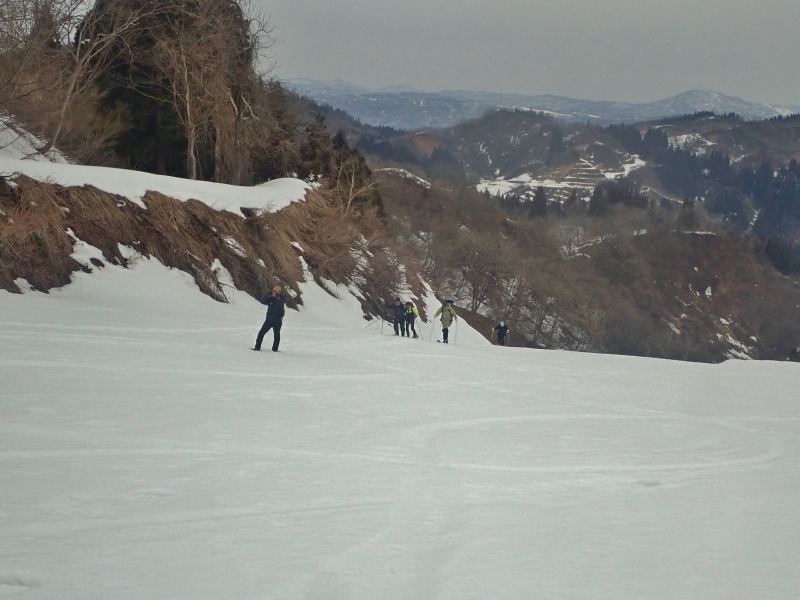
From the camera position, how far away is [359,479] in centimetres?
841

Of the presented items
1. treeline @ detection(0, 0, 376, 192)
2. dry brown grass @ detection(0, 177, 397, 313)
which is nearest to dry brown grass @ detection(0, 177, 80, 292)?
dry brown grass @ detection(0, 177, 397, 313)

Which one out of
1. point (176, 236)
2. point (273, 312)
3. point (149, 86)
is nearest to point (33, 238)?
point (176, 236)

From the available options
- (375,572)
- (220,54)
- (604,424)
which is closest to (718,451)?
(604,424)

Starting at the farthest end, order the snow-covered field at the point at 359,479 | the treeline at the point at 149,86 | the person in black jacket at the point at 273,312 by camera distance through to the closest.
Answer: the treeline at the point at 149,86, the person in black jacket at the point at 273,312, the snow-covered field at the point at 359,479

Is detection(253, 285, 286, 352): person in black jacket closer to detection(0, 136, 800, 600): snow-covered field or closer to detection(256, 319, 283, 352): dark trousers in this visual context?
detection(256, 319, 283, 352): dark trousers

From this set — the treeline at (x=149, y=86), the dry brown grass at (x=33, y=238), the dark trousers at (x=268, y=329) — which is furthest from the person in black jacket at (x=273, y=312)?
the treeline at (x=149, y=86)

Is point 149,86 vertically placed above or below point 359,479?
above

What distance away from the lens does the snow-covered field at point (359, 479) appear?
5.70 m

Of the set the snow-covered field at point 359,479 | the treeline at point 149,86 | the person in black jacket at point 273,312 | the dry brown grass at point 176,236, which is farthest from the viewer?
the treeline at point 149,86

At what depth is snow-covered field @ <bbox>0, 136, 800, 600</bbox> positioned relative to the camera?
5.70 m

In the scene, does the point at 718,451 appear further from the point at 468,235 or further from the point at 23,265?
the point at 468,235

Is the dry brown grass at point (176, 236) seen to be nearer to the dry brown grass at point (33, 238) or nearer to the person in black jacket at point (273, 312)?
the dry brown grass at point (33, 238)

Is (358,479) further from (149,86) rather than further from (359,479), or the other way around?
(149,86)

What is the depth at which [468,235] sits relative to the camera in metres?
113
